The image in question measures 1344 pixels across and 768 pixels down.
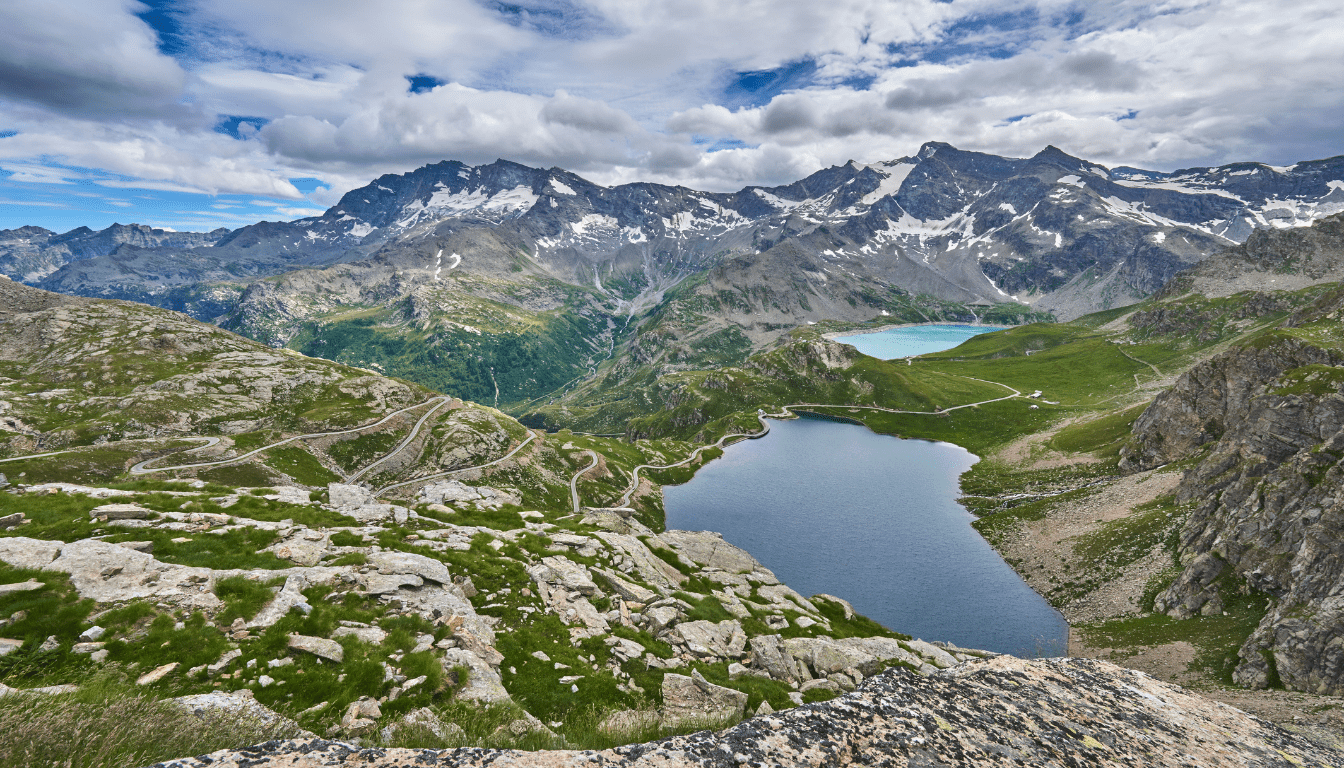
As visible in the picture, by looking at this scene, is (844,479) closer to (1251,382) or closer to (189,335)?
(1251,382)

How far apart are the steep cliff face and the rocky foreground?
819 inches

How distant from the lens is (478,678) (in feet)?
57.2

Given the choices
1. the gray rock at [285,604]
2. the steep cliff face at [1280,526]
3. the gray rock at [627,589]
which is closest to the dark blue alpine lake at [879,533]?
the steep cliff face at [1280,526]

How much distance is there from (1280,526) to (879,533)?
5489cm

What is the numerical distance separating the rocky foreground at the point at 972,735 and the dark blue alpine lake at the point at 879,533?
46.6 meters

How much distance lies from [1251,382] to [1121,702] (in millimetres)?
109633

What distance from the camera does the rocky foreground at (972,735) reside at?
1140cm

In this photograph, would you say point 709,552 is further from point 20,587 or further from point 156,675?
point 20,587

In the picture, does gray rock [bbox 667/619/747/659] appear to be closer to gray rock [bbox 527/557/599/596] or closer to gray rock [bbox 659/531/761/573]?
gray rock [bbox 527/557/599/596]

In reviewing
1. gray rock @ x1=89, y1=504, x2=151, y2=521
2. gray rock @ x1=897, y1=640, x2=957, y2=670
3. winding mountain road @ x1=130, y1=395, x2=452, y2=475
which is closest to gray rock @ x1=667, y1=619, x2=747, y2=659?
gray rock @ x1=897, y1=640, x2=957, y2=670

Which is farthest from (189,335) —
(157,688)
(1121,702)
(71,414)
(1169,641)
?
(1169,641)

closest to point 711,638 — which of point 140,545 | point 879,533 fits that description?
point 140,545

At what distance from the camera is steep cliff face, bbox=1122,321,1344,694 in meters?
37.2

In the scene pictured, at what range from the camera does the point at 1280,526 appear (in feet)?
163
